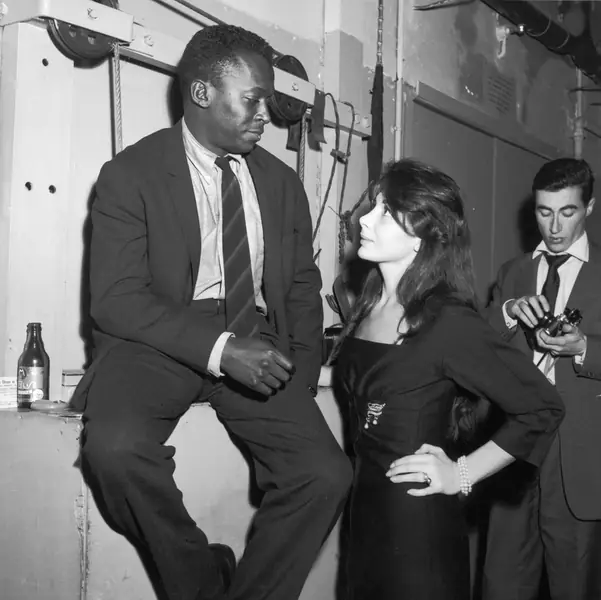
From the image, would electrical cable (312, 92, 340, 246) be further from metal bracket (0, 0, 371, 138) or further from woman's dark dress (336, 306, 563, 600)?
woman's dark dress (336, 306, 563, 600)

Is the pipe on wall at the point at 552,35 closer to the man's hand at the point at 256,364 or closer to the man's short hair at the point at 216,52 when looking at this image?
the man's short hair at the point at 216,52

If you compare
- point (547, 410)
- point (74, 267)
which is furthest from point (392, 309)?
point (74, 267)

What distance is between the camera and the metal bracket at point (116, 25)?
199 cm

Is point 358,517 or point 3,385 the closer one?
point 358,517

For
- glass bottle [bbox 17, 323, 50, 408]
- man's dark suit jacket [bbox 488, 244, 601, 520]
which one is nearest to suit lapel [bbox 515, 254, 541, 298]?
man's dark suit jacket [bbox 488, 244, 601, 520]

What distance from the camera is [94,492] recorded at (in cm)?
175

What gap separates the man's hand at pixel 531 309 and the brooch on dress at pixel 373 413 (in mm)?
876

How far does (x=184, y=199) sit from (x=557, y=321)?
1.29 meters

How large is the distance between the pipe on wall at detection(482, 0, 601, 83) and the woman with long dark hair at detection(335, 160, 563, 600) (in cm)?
287

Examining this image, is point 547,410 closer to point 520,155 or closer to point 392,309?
point 392,309

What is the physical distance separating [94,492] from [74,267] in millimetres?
802

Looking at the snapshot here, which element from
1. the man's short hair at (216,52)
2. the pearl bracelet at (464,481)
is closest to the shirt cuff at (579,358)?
the pearl bracelet at (464,481)

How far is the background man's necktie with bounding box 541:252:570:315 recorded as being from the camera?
103 inches

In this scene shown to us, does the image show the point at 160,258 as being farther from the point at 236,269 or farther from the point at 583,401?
A: the point at 583,401
